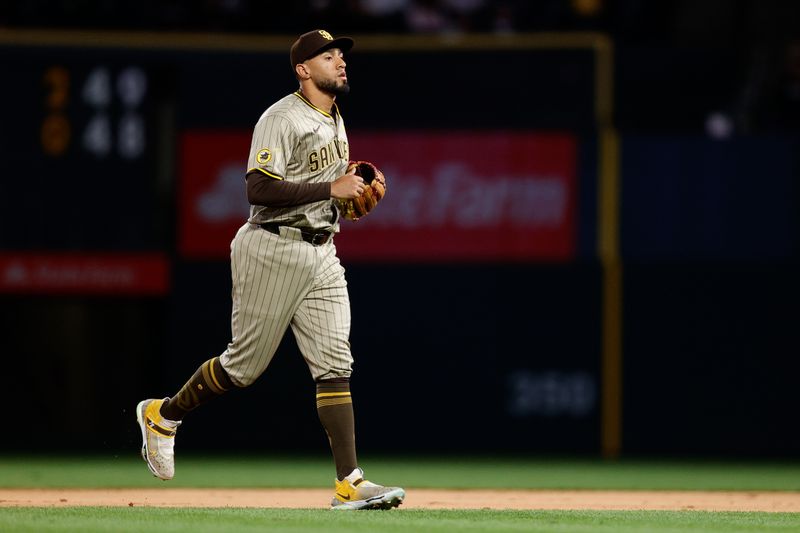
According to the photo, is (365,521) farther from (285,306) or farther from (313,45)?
(313,45)

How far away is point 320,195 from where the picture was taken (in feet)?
20.5

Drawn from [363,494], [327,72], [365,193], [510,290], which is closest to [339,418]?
[363,494]

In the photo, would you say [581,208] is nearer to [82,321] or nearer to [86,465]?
[86,465]

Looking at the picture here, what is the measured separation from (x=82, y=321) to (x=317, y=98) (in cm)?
877

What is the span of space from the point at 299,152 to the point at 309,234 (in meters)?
0.37

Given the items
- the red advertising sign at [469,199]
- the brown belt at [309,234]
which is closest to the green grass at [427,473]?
the red advertising sign at [469,199]

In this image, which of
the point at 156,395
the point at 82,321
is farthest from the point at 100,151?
the point at 82,321

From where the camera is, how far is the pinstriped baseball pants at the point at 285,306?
6.37 m

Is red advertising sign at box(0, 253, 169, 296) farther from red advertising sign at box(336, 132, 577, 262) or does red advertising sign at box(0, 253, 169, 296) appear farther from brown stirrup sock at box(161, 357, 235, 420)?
brown stirrup sock at box(161, 357, 235, 420)

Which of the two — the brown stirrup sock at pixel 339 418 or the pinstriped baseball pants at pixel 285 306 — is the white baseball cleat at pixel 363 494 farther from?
the pinstriped baseball pants at pixel 285 306

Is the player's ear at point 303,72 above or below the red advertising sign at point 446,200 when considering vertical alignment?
above

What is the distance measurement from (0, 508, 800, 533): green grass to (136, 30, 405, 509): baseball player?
0.38 metres

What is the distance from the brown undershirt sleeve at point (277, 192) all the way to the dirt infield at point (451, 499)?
1.63 metres

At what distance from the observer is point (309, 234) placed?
6438 mm
